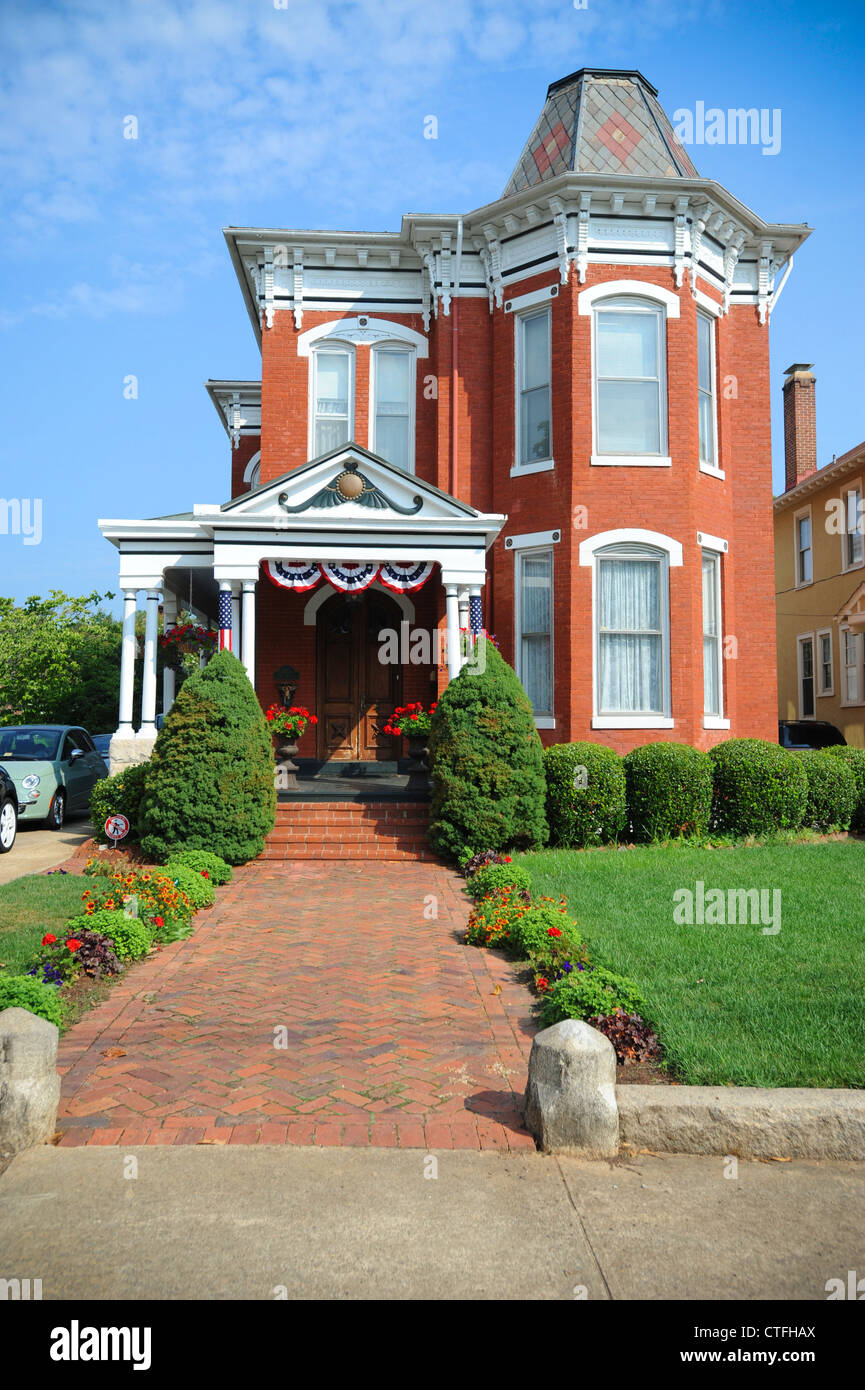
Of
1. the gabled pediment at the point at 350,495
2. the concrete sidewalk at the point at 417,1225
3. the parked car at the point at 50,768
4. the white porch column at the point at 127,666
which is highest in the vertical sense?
the gabled pediment at the point at 350,495

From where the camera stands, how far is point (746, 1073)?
466 cm

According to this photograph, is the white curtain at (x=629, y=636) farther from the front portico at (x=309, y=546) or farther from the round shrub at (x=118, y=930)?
the round shrub at (x=118, y=930)

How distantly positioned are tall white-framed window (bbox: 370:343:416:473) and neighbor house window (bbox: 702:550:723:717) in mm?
5106

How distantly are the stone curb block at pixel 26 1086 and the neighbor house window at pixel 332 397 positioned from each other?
13.1m

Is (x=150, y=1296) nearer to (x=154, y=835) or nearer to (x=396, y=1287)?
(x=396, y=1287)

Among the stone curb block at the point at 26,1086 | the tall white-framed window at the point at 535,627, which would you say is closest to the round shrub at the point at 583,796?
the tall white-framed window at the point at 535,627

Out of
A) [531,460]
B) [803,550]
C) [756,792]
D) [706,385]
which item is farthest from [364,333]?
[803,550]

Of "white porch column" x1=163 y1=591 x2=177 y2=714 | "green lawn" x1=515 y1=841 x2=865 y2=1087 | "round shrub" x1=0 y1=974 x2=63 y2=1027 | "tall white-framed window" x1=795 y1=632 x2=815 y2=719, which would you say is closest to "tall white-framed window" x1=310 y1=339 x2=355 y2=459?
"white porch column" x1=163 y1=591 x2=177 y2=714

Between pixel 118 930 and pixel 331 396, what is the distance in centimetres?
1130

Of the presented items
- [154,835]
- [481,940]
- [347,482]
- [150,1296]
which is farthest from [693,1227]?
[347,482]

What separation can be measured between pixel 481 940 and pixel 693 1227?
4.41 metres

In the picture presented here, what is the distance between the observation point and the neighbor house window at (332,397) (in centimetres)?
1633

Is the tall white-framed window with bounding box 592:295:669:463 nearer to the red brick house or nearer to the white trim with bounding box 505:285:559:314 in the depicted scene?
the red brick house

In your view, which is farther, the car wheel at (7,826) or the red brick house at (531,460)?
the red brick house at (531,460)
